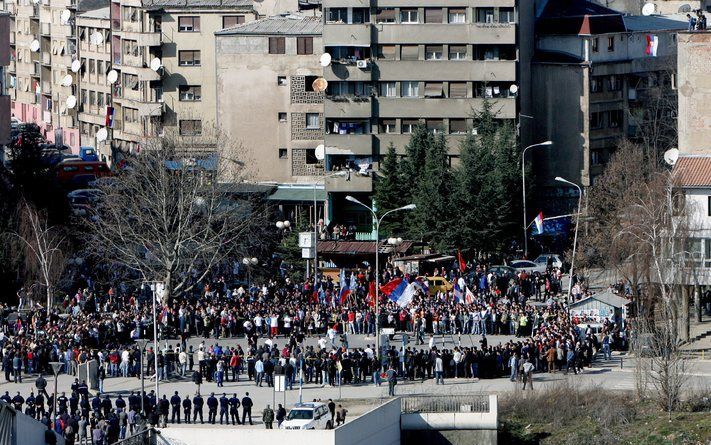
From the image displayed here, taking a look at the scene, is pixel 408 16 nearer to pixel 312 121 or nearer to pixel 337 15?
pixel 337 15

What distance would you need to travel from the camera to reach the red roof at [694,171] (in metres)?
75.3

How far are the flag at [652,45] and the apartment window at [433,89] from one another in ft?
50.8

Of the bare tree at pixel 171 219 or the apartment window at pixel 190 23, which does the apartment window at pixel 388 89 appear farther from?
the bare tree at pixel 171 219

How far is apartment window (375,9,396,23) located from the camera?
99194mm

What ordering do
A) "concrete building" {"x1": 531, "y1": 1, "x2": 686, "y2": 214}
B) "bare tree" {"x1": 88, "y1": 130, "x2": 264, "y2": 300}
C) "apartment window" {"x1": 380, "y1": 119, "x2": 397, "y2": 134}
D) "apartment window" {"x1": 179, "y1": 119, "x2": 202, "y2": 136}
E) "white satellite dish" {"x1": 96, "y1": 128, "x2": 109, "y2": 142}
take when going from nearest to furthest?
"bare tree" {"x1": 88, "y1": 130, "x2": 264, "y2": 300}
"apartment window" {"x1": 380, "y1": 119, "x2": 397, "y2": 134}
"concrete building" {"x1": 531, "y1": 1, "x2": 686, "y2": 214}
"apartment window" {"x1": 179, "y1": 119, "x2": 202, "y2": 136}
"white satellite dish" {"x1": 96, "y1": 128, "x2": 109, "y2": 142}

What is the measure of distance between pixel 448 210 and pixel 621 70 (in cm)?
2030

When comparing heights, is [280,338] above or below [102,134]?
below

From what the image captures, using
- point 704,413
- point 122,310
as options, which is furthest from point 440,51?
point 704,413

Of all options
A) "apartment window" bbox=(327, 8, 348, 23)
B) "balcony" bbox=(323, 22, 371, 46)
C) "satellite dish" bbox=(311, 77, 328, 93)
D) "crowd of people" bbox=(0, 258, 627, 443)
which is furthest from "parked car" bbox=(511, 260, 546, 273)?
"apartment window" bbox=(327, 8, 348, 23)

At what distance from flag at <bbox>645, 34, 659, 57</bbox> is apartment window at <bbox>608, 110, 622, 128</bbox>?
15.2ft

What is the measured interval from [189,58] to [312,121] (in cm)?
915

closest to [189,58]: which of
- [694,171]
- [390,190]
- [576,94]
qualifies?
[390,190]

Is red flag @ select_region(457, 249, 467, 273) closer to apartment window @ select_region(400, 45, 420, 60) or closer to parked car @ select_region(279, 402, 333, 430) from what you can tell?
apartment window @ select_region(400, 45, 420, 60)

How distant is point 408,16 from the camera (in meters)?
99.4
